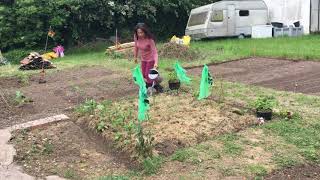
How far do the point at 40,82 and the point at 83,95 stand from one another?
2297 millimetres

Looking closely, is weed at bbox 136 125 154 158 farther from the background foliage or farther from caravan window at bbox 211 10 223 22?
caravan window at bbox 211 10 223 22

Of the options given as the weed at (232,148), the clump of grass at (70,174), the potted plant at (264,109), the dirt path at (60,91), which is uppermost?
the potted plant at (264,109)

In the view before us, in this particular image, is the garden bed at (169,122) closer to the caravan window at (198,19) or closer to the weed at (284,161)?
the weed at (284,161)

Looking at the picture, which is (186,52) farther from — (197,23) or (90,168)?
(90,168)

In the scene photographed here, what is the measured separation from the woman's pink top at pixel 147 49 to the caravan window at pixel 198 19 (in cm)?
1323

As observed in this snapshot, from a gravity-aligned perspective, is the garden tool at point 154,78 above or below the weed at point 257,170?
above

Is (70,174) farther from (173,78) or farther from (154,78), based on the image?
(173,78)

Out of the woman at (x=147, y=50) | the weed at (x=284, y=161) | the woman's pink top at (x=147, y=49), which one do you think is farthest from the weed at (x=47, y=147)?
the woman's pink top at (x=147, y=49)

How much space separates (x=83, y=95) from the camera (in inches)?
377

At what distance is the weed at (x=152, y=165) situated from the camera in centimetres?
516

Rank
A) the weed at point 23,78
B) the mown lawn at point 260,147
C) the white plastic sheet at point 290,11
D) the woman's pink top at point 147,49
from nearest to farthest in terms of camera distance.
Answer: the mown lawn at point 260,147, the woman's pink top at point 147,49, the weed at point 23,78, the white plastic sheet at point 290,11

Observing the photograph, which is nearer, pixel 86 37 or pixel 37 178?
pixel 37 178

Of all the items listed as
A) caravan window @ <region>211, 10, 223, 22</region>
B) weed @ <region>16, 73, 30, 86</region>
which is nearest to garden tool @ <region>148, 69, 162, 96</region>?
weed @ <region>16, 73, 30, 86</region>

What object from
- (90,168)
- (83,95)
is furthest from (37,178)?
(83,95)
